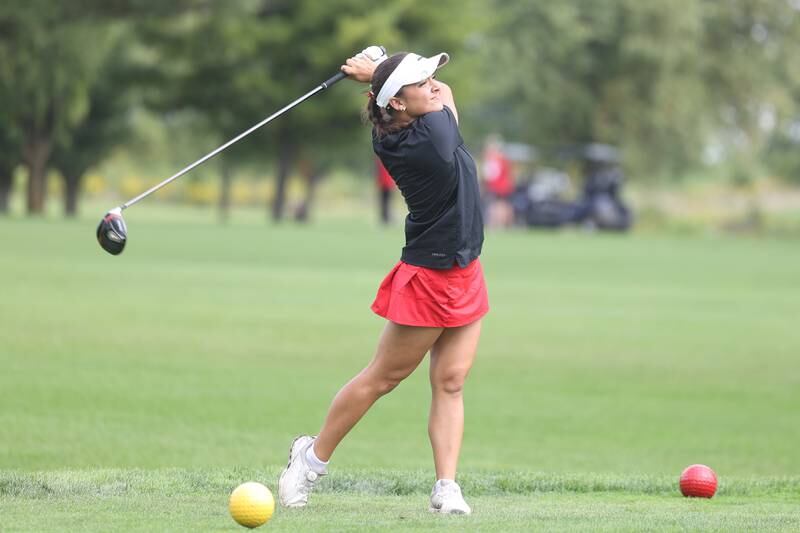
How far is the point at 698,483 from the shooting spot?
738 centimetres

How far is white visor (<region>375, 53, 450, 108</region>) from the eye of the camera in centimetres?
632

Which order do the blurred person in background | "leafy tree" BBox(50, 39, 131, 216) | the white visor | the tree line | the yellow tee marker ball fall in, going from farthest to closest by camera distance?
1. "leafy tree" BBox(50, 39, 131, 216)
2. the tree line
3. the blurred person in background
4. the white visor
5. the yellow tee marker ball

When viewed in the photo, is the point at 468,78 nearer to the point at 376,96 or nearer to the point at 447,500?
the point at 376,96

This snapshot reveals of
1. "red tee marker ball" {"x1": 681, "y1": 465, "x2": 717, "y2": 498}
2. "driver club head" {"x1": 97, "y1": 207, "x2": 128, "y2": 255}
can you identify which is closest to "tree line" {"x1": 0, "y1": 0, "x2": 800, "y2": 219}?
"driver club head" {"x1": 97, "y1": 207, "x2": 128, "y2": 255}

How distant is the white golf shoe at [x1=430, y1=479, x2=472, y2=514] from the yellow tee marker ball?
3.13 feet

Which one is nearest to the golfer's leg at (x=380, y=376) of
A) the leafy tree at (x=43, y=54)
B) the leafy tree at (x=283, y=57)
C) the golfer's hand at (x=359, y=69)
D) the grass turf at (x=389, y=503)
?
the grass turf at (x=389, y=503)

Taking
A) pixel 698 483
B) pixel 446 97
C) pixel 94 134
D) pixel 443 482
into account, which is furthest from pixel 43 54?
pixel 443 482

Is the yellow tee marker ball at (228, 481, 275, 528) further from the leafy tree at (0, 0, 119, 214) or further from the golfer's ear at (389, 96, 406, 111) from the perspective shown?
the leafy tree at (0, 0, 119, 214)

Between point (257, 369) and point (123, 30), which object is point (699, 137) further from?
point (257, 369)

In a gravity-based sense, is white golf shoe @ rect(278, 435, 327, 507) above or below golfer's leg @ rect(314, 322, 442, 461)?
below

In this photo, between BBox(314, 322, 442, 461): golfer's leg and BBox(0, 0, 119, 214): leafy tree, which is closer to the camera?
BBox(314, 322, 442, 461): golfer's leg

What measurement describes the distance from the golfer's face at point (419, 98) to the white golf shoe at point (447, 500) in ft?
5.25

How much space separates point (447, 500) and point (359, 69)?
1955 mm

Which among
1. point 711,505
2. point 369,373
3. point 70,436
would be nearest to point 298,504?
point 369,373
